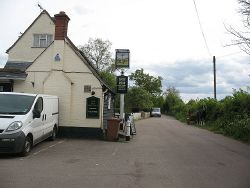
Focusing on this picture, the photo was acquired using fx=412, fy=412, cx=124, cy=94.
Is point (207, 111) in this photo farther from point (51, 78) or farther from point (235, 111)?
point (51, 78)

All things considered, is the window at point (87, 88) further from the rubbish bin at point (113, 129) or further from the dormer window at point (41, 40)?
the dormer window at point (41, 40)

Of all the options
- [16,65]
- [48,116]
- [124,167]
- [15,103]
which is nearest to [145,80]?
→ [16,65]

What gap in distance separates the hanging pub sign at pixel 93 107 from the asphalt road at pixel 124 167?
2.86m

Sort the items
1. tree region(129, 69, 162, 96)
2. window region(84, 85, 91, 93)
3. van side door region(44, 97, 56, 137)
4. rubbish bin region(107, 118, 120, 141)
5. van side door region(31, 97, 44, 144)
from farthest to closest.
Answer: tree region(129, 69, 162, 96), window region(84, 85, 91, 93), rubbish bin region(107, 118, 120, 141), van side door region(44, 97, 56, 137), van side door region(31, 97, 44, 144)

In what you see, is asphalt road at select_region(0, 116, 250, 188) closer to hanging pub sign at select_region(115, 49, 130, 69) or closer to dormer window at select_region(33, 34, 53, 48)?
hanging pub sign at select_region(115, 49, 130, 69)

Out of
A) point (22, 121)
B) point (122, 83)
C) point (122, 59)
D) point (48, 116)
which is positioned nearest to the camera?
point (22, 121)

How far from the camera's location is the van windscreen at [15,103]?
13531 mm

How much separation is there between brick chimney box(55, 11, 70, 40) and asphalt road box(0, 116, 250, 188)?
602 centimetres

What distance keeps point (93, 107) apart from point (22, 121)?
7.16m

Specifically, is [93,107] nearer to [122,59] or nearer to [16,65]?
[122,59]

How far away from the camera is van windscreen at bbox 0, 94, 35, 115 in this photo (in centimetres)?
1353

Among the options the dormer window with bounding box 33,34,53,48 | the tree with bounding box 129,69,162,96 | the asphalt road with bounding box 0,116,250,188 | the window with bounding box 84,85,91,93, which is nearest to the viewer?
the asphalt road with bounding box 0,116,250,188

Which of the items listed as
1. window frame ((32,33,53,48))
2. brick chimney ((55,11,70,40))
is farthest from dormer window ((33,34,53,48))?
brick chimney ((55,11,70,40))

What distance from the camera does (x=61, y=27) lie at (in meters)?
20.7
